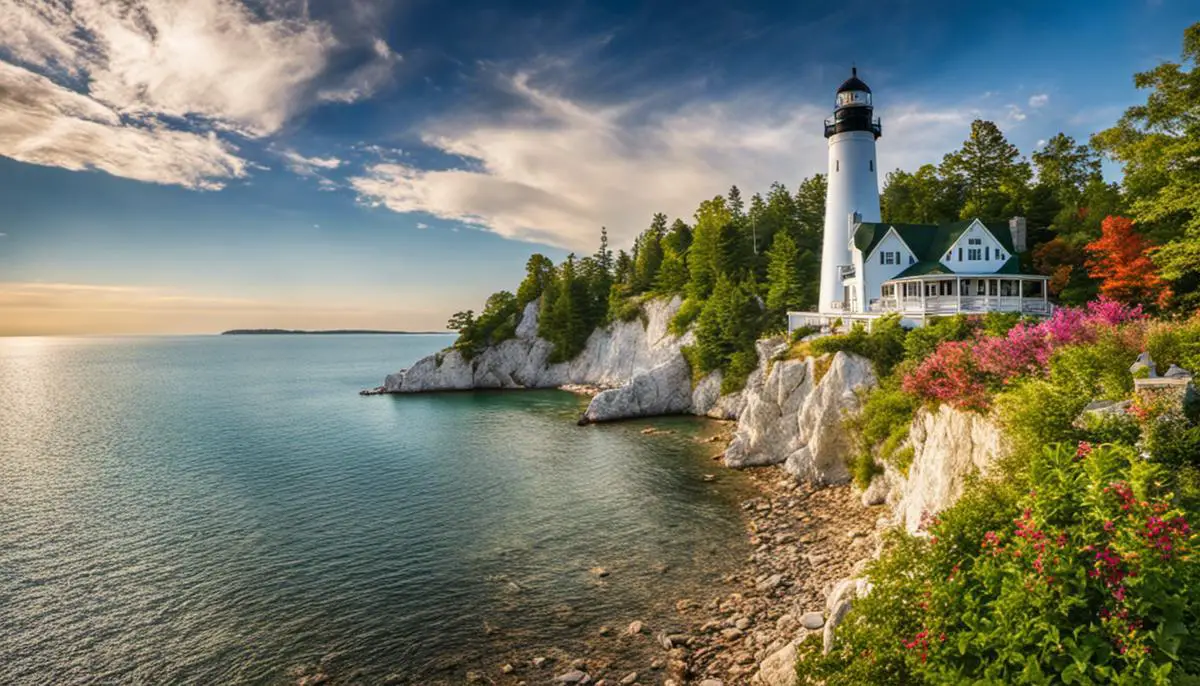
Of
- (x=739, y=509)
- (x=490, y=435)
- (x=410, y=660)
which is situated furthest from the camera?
(x=490, y=435)

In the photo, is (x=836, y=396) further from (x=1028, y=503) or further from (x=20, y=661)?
(x=20, y=661)

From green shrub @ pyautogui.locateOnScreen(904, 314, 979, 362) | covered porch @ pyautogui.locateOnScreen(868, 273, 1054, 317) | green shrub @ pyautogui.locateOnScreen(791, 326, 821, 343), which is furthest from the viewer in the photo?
green shrub @ pyautogui.locateOnScreen(791, 326, 821, 343)

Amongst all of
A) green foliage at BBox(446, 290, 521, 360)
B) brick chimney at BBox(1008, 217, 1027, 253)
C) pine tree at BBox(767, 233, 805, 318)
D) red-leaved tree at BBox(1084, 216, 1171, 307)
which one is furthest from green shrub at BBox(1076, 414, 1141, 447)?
green foliage at BBox(446, 290, 521, 360)

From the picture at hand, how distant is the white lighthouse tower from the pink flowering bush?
25403 millimetres

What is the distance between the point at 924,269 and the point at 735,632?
110 feet

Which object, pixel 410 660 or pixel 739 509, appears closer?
pixel 410 660

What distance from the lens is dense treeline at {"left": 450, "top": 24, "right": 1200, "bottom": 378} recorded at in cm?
2555

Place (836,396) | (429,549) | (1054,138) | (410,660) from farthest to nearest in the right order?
(1054,138) < (836,396) < (429,549) < (410,660)

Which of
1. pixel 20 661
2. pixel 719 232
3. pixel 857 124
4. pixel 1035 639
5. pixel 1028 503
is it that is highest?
pixel 857 124

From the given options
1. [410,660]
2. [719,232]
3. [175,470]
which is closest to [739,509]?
[410,660]

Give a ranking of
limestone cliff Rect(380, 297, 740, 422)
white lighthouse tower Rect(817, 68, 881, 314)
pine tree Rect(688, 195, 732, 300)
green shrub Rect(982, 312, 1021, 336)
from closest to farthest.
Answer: green shrub Rect(982, 312, 1021, 336) < white lighthouse tower Rect(817, 68, 881, 314) < pine tree Rect(688, 195, 732, 300) < limestone cliff Rect(380, 297, 740, 422)

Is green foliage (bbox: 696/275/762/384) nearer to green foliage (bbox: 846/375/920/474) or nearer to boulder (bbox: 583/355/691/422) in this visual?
boulder (bbox: 583/355/691/422)

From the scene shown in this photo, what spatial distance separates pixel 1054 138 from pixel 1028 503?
65.6 meters

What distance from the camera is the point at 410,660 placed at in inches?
671
